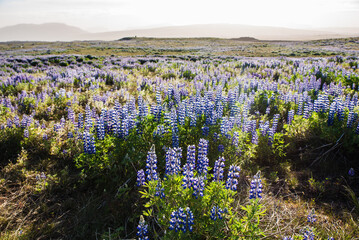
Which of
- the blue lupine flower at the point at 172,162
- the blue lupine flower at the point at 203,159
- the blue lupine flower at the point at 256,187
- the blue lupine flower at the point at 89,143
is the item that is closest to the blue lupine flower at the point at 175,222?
the blue lupine flower at the point at 172,162

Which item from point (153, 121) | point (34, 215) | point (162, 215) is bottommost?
point (34, 215)

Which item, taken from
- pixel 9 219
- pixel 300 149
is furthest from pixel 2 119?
pixel 300 149

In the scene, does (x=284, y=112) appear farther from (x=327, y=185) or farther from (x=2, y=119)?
(x=2, y=119)

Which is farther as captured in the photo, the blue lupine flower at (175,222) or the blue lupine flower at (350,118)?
the blue lupine flower at (350,118)

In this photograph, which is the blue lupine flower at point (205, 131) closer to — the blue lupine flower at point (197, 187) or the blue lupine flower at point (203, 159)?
the blue lupine flower at point (203, 159)

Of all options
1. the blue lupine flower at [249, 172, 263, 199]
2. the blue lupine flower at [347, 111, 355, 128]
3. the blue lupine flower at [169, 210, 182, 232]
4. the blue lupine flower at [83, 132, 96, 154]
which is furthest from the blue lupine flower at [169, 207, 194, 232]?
the blue lupine flower at [347, 111, 355, 128]

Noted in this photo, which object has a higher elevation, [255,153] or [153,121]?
[153,121]

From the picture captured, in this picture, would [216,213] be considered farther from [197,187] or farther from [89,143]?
[89,143]

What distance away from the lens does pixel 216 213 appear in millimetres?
2410

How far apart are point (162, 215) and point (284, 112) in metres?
5.18

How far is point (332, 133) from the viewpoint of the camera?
445cm

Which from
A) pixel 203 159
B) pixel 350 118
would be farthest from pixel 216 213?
pixel 350 118

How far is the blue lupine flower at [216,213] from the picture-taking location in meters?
2.41

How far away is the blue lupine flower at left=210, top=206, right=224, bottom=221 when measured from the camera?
2.41 m
